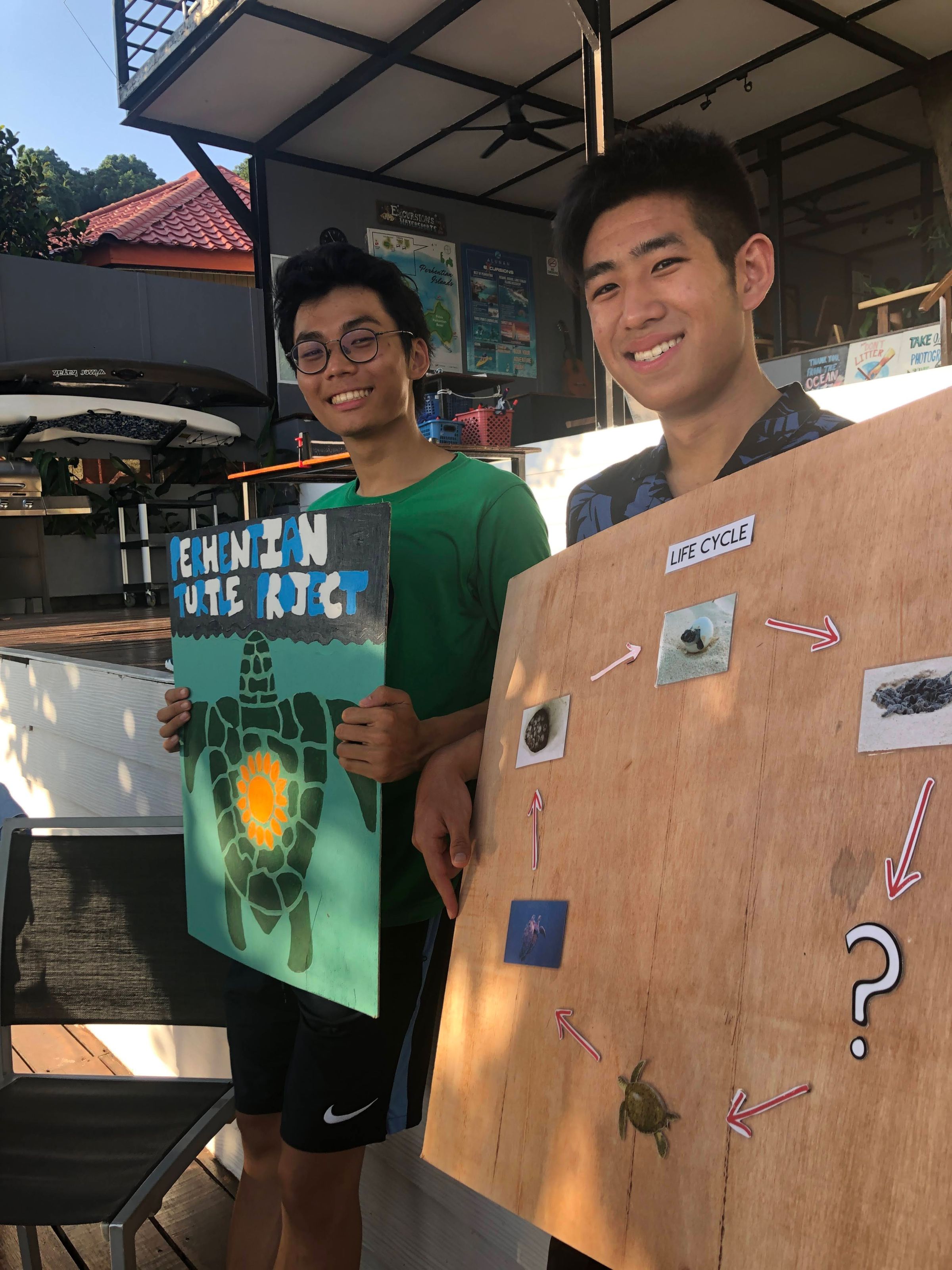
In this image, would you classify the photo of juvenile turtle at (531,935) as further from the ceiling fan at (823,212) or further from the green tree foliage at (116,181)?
the green tree foliage at (116,181)

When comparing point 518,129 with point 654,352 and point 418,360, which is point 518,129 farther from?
point 654,352

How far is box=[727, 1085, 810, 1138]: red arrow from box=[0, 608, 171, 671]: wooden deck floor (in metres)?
1.93

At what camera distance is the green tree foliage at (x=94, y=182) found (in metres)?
24.9

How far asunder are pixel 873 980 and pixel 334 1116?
0.84m

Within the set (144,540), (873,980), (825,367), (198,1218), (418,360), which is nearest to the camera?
(873,980)

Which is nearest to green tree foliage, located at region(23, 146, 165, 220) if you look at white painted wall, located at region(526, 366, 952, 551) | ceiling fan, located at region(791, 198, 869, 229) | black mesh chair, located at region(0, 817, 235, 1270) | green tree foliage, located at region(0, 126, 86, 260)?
green tree foliage, located at region(0, 126, 86, 260)

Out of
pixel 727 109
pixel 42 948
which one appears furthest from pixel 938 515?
pixel 727 109

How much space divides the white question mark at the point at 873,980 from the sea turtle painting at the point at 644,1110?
0.15 metres

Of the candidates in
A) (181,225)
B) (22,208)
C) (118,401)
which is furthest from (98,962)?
(181,225)

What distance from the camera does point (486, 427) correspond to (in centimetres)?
475

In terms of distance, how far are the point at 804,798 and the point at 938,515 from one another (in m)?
0.19

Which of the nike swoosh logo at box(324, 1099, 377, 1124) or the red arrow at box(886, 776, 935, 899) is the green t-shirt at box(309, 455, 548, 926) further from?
the red arrow at box(886, 776, 935, 899)

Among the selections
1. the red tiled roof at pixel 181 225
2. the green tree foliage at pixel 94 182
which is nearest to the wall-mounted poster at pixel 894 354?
the red tiled roof at pixel 181 225

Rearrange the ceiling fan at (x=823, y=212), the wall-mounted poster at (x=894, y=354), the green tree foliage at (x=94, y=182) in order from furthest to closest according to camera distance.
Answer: the green tree foliage at (x=94, y=182)
the ceiling fan at (x=823, y=212)
the wall-mounted poster at (x=894, y=354)
